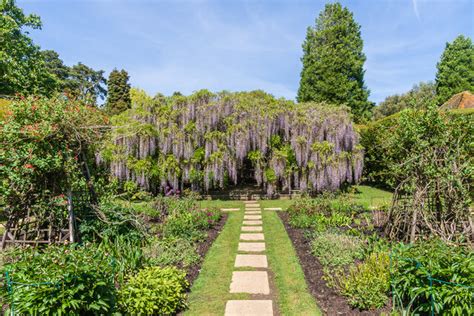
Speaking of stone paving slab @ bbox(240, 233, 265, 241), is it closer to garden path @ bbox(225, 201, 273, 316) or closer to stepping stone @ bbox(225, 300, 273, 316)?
garden path @ bbox(225, 201, 273, 316)

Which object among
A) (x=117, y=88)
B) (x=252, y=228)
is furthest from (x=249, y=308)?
(x=117, y=88)

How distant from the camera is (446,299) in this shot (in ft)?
9.04

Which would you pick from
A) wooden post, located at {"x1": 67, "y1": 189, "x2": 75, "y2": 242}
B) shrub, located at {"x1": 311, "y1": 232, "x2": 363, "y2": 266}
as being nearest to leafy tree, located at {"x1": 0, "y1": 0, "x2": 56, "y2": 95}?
wooden post, located at {"x1": 67, "y1": 189, "x2": 75, "y2": 242}

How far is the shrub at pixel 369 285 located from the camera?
352cm

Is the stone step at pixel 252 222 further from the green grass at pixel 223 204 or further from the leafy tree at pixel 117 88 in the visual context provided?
the leafy tree at pixel 117 88

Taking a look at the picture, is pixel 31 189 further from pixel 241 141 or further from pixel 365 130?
pixel 365 130

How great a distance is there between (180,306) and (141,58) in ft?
31.9

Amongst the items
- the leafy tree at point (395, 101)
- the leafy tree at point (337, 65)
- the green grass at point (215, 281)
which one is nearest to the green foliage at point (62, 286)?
the green grass at point (215, 281)

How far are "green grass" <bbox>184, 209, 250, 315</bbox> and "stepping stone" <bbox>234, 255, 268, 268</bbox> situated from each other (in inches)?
4.4

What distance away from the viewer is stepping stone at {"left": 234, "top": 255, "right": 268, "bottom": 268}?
514 centimetres

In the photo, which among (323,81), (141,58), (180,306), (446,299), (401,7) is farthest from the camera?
(323,81)

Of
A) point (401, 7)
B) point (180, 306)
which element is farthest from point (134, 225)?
point (401, 7)

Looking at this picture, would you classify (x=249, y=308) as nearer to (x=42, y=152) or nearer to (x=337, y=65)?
(x=42, y=152)

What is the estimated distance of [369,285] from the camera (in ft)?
12.0
